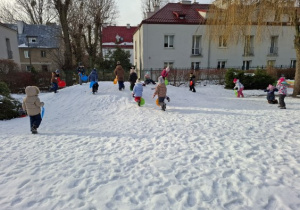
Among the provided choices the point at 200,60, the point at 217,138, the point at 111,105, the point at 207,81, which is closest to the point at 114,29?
the point at 200,60

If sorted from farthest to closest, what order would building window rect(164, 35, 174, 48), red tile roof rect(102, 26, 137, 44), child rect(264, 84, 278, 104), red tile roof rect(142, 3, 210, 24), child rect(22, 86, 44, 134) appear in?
red tile roof rect(102, 26, 137, 44) → building window rect(164, 35, 174, 48) → red tile roof rect(142, 3, 210, 24) → child rect(264, 84, 278, 104) → child rect(22, 86, 44, 134)

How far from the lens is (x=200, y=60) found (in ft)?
76.7

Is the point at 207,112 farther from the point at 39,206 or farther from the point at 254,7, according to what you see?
the point at 39,206

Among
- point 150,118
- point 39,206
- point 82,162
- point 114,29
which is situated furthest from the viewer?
point 114,29

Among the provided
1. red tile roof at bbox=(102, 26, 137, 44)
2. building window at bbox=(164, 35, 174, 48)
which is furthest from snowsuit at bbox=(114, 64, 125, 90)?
red tile roof at bbox=(102, 26, 137, 44)

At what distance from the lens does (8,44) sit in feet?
82.8

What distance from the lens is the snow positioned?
3057mm

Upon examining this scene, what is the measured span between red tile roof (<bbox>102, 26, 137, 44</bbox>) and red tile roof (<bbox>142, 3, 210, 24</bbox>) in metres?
21.8

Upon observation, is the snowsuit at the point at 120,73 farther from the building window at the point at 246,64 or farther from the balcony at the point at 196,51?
the building window at the point at 246,64

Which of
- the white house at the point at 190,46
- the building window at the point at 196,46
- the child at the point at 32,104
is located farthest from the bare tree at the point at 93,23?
the child at the point at 32,104

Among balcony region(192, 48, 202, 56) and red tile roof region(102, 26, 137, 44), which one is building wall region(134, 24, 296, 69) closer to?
balcony region(192, 48, 202, 56)

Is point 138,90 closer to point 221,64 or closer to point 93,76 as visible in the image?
point 93,76

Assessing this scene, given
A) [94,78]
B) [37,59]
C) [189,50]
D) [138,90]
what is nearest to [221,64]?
[189,50]

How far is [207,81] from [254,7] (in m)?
8.90
